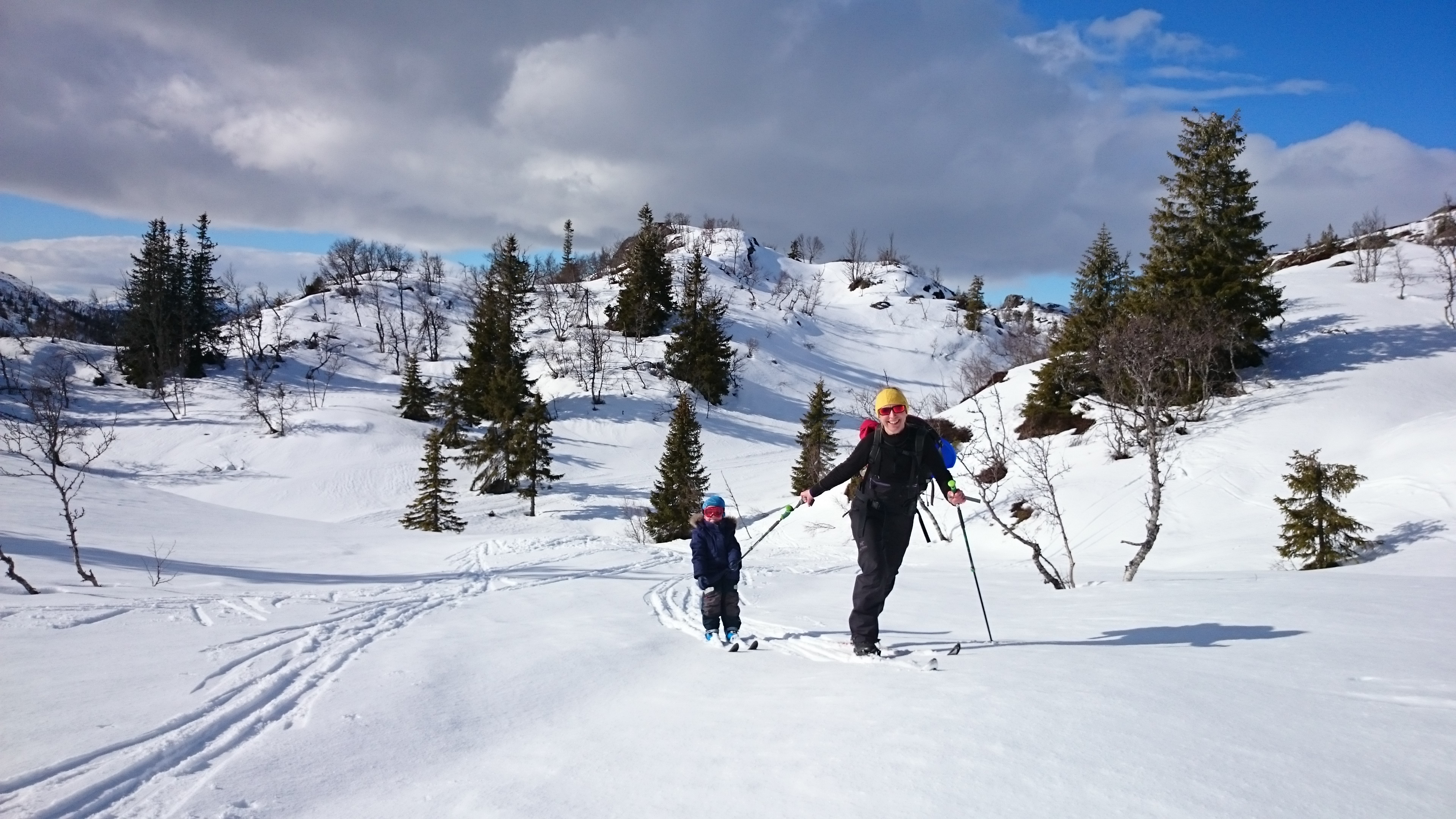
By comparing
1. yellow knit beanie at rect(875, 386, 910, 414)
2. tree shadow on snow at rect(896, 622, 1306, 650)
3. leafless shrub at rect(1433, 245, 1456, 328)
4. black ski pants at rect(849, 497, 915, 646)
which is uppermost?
leafless shrub at rect(1433, 245, 1456, 328)

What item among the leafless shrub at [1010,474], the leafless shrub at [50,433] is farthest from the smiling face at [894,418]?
the leafless shrub at [50,433]

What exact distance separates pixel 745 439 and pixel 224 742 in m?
51.6

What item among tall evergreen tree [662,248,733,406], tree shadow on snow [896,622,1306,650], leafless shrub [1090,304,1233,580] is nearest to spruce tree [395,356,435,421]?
tall evergreen tree [662,248,733,406]

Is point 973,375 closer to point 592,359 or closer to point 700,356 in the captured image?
point 700,356

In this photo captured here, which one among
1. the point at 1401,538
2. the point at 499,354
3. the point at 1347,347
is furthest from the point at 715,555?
the point at 499,354

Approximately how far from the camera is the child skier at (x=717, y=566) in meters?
7.40

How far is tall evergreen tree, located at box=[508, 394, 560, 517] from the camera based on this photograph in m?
39.5

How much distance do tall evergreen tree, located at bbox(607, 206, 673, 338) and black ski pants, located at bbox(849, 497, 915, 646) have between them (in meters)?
64.6

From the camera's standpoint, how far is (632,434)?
52969 millimetres

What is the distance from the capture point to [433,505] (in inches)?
1313

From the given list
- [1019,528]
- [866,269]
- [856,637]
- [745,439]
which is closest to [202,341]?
[745,439]

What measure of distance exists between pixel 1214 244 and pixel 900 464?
3287 cm

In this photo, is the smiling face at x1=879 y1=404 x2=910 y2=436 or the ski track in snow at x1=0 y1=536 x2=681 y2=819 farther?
the smiling face at x1=879 y1=404 x2=910 y2=436

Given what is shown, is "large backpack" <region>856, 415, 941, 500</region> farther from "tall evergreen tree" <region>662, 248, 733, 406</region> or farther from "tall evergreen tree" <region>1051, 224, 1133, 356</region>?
"tall evergreen tree" <region>662, 248, 733, 406</region>
